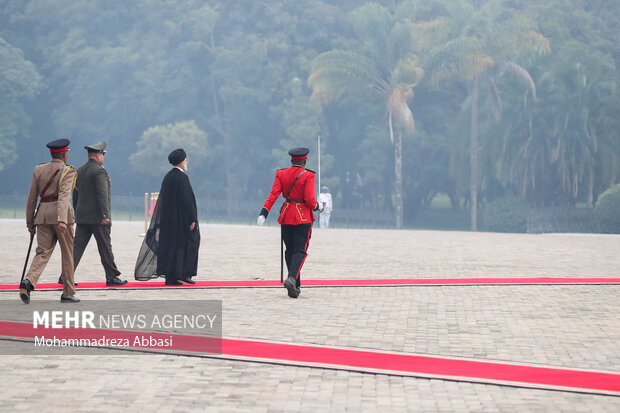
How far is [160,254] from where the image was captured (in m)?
12.2

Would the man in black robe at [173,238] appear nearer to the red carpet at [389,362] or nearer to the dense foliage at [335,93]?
the red carpet at [389,362]

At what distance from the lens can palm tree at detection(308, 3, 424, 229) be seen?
138ft

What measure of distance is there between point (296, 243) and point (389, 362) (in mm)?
4065

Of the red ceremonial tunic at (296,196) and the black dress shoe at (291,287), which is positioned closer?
the black dress shoe at (291,287)

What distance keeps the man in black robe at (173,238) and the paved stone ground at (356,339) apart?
52cm

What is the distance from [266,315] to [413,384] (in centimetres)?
334

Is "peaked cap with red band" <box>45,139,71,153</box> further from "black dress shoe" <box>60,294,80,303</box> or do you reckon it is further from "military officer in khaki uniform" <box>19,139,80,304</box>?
"black dress shoe" <box>60,294,80,303</box>

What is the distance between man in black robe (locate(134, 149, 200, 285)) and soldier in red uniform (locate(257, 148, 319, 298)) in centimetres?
123

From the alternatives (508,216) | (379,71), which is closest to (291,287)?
(508,216)

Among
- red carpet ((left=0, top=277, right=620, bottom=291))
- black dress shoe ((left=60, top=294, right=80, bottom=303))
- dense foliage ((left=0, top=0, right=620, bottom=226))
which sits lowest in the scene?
red carpet ((left=0, top=277, right=620, bottom=291))

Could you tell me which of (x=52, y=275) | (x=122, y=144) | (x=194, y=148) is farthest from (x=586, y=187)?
(x=52, y=275)

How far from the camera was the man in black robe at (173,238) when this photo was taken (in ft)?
39.9

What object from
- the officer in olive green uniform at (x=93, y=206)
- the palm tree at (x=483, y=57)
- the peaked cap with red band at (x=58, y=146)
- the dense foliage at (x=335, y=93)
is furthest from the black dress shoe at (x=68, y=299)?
the palm tree at (x=483, y=57)


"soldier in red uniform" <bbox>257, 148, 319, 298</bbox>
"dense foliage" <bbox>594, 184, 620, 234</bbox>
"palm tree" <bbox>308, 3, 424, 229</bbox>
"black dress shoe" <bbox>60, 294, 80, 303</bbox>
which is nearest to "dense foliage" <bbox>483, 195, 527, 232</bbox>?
"palm tree" <bbox>308, 3, 424, 229</bbox>
